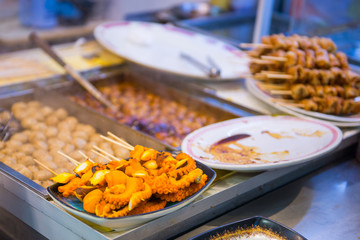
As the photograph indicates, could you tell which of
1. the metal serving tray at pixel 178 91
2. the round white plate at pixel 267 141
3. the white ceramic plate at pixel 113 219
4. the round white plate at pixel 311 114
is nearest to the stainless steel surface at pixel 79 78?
the metal serving tray at pixel 178 91

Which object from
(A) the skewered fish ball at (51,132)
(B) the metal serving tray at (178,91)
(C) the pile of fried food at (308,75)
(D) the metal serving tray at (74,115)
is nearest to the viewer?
(D) the metal serving tray at (74,115)

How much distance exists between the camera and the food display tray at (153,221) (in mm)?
1643

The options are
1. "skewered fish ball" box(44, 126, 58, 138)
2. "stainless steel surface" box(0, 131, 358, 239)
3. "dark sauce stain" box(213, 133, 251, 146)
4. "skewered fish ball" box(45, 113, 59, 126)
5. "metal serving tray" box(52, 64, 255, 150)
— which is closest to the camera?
"stainless steel surface" box(0, 131, 358, 239)

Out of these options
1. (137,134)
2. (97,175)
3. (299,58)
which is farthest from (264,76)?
(97,175)

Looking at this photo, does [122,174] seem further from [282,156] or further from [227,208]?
[282,156]

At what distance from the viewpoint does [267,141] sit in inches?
89.8

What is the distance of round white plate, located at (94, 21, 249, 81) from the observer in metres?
3.11

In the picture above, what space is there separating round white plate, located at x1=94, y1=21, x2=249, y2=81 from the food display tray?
632mm

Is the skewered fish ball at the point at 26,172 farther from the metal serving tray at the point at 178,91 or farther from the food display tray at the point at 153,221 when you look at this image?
the metal serving tray at the point at 178,91

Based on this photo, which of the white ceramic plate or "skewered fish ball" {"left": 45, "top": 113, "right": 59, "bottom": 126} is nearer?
the white ceramic plate

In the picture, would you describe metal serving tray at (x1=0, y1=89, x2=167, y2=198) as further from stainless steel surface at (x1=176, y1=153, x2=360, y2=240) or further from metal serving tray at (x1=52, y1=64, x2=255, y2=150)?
stainless steel surface at (x1=176, y1=153, x2=360, y2=240)

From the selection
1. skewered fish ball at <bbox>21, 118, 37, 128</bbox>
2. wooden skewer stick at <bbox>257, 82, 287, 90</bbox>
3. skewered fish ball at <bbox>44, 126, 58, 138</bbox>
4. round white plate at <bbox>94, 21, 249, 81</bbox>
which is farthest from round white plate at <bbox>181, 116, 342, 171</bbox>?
skewered fish ball at <bbox>21, 118, 37, 128</bbox>

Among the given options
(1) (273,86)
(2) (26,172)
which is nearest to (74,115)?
(2) (26,172)

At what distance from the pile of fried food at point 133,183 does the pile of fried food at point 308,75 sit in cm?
118
